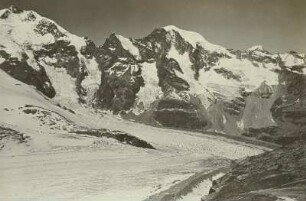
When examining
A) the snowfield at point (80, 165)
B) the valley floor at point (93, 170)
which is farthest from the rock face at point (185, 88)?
the valley floor at point (93, 170)

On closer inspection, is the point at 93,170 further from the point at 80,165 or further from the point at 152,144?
the point at 152,144

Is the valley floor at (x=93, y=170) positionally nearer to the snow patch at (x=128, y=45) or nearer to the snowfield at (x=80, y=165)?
the snowfield at (x=80, y=165)

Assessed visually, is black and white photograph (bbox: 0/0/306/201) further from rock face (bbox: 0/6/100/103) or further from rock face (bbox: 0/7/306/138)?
rock face (bbox: 0/6/100/103)

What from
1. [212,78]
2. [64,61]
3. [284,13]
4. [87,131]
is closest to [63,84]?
[64,61]

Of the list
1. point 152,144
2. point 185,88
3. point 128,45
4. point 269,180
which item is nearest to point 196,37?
point 152,144

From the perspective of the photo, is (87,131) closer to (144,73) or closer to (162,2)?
(162,2)

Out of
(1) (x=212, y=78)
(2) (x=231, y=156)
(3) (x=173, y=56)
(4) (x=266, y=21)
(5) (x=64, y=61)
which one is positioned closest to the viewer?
(4) (x=266, y=21)

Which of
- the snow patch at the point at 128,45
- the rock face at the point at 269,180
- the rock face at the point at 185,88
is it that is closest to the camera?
the rock face at the point at 269,180
